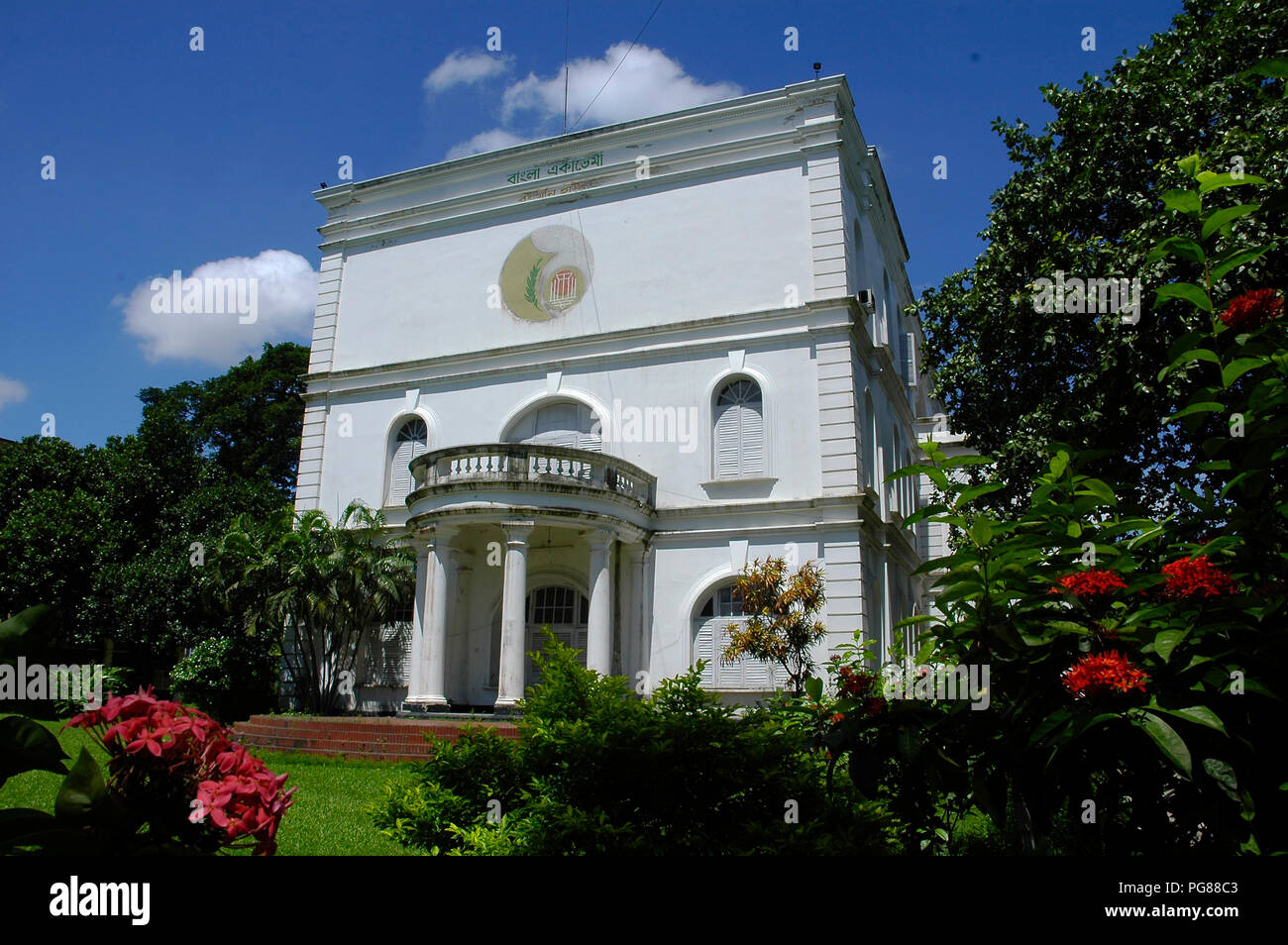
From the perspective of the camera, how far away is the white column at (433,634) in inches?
695

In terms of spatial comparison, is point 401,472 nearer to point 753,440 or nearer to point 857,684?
point 753,440

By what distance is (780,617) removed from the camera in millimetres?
15922

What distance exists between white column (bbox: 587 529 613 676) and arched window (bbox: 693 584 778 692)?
6.60 feet

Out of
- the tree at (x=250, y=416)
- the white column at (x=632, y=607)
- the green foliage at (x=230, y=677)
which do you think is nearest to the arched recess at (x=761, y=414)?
the white column at (x=632, y=607)

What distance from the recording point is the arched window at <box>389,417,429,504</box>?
22.5m

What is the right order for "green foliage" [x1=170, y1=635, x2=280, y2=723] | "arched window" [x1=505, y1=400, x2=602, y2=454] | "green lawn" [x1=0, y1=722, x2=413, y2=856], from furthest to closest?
"green foliage" [x1=170, y1=635, x2=280, y2=723]
"arched window" [x1=505, y1=400, x2=602, y2=454]
"green lawn" [x1=0, y1=722, x2=413, y2=856]

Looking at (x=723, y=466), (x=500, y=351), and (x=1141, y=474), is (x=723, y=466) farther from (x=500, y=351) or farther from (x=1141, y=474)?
(x=1141, y=474)

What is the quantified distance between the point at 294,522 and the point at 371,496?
6.45 ft

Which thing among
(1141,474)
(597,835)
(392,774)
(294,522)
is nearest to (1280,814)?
(597,835)

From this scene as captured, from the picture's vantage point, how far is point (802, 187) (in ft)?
66.0

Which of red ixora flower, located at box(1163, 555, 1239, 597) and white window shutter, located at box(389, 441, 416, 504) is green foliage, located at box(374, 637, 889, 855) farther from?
white window shutter, located at box(389, 441, 416, 504)

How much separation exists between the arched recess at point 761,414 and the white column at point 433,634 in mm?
6004

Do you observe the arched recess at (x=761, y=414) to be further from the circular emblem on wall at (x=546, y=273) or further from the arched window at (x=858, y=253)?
the circular emblem on wall at (x=546, y=273)


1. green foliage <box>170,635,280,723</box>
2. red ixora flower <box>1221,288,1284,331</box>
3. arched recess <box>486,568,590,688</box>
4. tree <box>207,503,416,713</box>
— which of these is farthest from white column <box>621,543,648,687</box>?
red ixora flower <box>1221,288,1284,331</box>
